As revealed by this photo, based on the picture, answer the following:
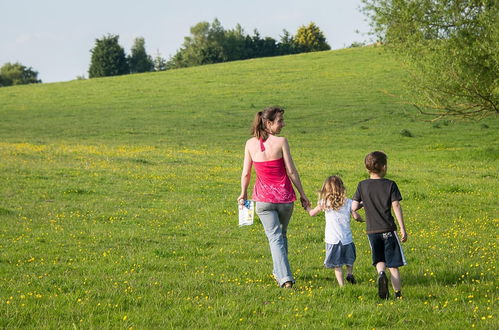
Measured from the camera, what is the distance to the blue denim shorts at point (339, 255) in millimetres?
9609

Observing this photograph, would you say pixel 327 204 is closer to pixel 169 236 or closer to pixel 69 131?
pixel 169 236

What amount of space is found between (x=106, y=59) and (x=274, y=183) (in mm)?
98963

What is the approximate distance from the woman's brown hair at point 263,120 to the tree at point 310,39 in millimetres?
101818

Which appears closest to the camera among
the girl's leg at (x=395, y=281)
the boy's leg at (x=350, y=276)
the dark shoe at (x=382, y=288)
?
the dark shoe at (x=382, y=288)

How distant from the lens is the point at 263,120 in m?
9.66

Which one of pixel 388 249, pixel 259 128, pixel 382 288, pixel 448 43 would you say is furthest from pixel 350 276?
pixel 448 43

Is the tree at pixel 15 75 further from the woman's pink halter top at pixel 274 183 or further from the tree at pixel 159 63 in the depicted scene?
the woman's pink halter top at pixel 274 183

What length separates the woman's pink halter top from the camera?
961cm

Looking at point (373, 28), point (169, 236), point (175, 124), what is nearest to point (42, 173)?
point (169, 236)

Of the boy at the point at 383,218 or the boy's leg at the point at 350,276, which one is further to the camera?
the boy's leg at the point at 350,276

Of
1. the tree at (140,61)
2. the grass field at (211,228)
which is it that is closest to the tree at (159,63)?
the tree at (140,61)

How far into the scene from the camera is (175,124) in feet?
152

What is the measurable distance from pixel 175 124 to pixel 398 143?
16569mm

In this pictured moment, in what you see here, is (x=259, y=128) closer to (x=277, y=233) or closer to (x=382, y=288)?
(x=277, y=233)
